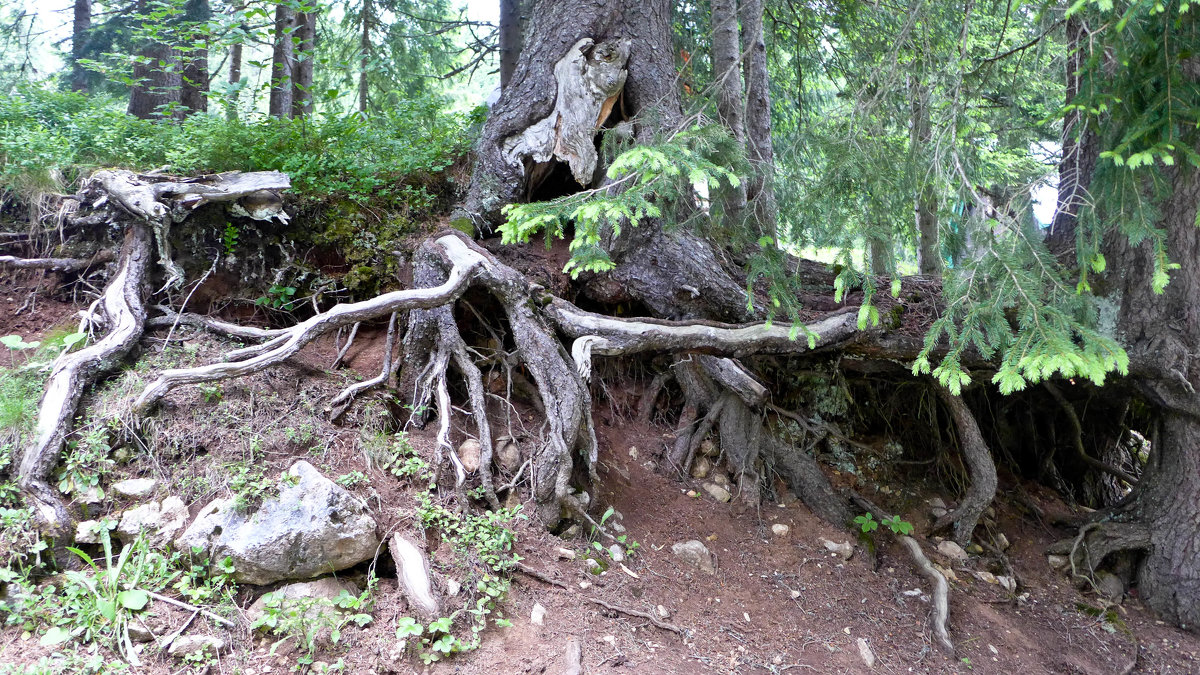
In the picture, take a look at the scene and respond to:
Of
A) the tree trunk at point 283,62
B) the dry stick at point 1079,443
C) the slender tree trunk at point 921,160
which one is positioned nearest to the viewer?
the slender tree trunk at point 921,160

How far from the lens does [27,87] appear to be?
21.2 ft

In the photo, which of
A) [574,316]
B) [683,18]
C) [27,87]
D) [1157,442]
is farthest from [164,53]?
[1157,442]

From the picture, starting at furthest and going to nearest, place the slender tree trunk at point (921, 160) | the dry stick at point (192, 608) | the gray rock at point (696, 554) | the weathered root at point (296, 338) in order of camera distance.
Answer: the gray rock at point (696, 554), the slender tree trunk at point (921, 160), the weathered root at point (296, 338), the dry stick at point (192, 608)

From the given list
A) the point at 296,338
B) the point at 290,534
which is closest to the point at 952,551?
the point at 290,534

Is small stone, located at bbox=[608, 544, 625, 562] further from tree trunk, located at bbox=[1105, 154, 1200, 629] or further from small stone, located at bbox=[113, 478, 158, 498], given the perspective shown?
tree trunk, located at bbox=[1105, 154, 1200, 629]

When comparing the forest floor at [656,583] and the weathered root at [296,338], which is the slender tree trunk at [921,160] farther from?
the weathered root at [296,338]

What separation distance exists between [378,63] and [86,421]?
5976 millimetres

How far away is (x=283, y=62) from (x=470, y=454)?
5.86 m

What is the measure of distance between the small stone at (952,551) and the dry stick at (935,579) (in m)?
0.28

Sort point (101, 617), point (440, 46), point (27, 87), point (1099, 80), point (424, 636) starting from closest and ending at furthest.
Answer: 1. point (101, 617)
2. point (424, 636)
3. point (1099, 80)
4. point (27, 87)
5. point (440, 46)

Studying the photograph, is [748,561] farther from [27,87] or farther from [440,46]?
[440,46]

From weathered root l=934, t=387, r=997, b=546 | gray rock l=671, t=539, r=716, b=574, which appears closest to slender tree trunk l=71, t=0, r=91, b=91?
gray rock l=671, t=539, r=716, b=574

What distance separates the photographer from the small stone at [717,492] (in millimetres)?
5625

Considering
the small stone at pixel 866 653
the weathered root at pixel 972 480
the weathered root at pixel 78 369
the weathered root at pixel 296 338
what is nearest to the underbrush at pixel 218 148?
the weathered root at pixel 78 369
